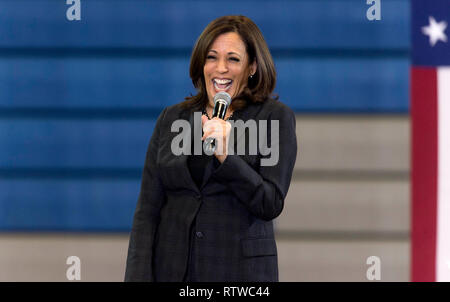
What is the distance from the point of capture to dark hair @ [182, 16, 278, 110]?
1.27 meters

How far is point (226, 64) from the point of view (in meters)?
1.27

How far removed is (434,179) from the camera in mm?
2344

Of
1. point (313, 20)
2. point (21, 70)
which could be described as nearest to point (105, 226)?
point (21, 70)

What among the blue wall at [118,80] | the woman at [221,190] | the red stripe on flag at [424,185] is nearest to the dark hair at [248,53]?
the woman at [221,190]

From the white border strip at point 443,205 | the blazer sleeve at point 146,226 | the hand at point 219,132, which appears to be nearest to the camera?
the hand at point 219,132

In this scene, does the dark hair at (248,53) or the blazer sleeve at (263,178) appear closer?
the blazer sleeve at (263,178)

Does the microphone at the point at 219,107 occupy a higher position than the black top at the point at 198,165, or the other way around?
the microphone at the point at 219,107

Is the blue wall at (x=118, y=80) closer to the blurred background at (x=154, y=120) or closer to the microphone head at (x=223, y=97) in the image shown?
the blurred background at (x=154, y=120)

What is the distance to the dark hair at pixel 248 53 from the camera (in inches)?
49.9

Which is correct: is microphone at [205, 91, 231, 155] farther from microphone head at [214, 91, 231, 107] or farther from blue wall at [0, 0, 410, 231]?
blue wall at [0, 0, 410, 231]

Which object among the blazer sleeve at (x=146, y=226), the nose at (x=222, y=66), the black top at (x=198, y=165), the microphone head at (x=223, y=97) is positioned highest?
the nose at (x=222, y=66)

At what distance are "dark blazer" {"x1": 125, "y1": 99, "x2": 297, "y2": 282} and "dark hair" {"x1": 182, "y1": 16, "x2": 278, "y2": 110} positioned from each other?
60 mm

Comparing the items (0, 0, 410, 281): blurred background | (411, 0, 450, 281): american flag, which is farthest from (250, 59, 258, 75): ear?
(411, 0, 450, 281): american flag

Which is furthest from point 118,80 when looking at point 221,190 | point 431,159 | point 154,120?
point 431,159
